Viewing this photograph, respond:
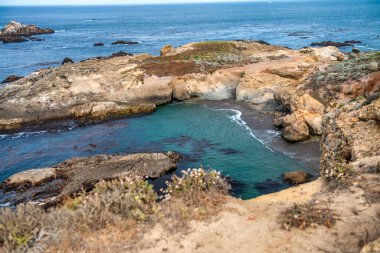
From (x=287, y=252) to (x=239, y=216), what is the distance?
220 centimetres

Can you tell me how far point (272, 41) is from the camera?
87000 mm

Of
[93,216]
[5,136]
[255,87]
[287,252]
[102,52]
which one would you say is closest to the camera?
[287,252]

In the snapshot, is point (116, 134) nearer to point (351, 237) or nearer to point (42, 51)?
point (351, 237)

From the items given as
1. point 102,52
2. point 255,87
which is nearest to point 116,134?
point 255,87

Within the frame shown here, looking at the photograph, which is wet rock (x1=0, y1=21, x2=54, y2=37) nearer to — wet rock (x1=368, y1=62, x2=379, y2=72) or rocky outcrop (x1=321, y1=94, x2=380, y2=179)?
wet rock (x1=368, y1=62, x2=379, y2=72)

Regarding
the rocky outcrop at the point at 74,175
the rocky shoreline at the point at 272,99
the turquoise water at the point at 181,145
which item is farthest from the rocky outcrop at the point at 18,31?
the rocky outcrop at the point at 74,175

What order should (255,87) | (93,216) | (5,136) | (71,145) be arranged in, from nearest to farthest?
(93,216) → (71,145) → (5,136) → (255,87)

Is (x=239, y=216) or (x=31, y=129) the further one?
(x=31, y=129)

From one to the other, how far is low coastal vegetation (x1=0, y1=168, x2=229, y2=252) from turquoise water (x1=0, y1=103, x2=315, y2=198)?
9886mm

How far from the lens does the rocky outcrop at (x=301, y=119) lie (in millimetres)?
29836

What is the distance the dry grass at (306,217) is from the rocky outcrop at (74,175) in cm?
1412

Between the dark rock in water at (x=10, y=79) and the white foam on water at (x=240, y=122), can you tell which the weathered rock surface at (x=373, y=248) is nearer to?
the white foam on water at (x=240, y=122)

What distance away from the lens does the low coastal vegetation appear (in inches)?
426

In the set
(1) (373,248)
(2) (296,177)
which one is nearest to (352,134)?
(2) (296,177)
